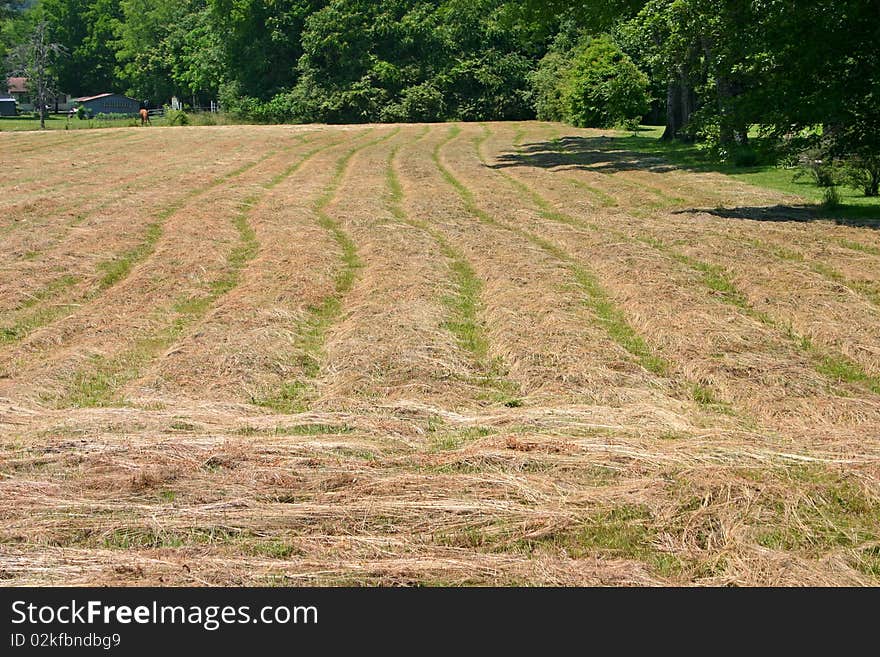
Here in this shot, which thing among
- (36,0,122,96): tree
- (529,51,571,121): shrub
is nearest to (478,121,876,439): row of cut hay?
(529,51,571,121): shrub

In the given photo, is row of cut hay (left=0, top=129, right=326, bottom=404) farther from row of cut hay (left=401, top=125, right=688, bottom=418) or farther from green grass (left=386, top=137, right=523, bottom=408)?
row of cut hay (left=401, top=125, right=688, bottom=418)

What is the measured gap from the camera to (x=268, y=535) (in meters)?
4.68

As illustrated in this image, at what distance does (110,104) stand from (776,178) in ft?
296

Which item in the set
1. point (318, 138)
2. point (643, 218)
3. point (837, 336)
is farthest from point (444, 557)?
point (318, 138)

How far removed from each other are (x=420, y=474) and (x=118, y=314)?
5591 mm

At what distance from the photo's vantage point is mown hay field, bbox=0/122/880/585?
4.53m

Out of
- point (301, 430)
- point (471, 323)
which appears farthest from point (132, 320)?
point (301, 430)

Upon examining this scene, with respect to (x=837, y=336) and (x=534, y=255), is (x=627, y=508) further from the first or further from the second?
(x=534, y=255)

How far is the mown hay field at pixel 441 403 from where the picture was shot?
453cm

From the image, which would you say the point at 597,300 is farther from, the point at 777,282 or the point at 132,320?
the point at 132,320

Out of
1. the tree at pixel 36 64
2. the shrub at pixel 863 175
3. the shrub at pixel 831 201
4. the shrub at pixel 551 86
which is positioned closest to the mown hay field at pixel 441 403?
the shrub at pixel 831 201

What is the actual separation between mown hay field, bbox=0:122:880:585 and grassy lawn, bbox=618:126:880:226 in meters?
1.59

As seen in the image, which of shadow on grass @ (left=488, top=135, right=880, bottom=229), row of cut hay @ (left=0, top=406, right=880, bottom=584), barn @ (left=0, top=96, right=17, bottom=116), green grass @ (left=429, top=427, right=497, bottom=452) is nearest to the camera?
row of cut hay @ (left=0, top=406, right=880, bottom=584)

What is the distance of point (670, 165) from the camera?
85.2ft
